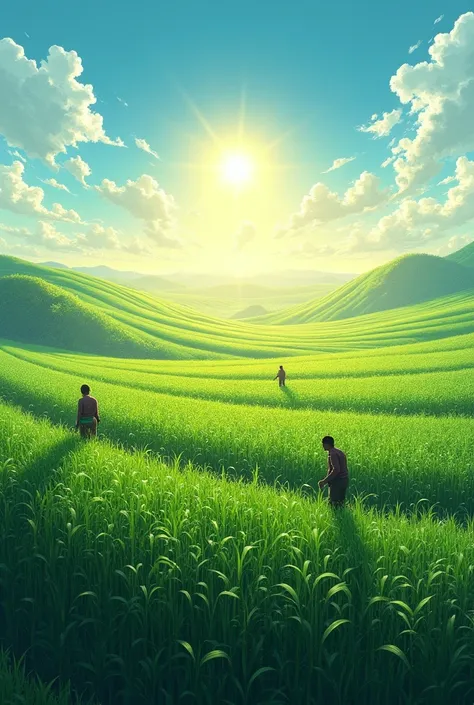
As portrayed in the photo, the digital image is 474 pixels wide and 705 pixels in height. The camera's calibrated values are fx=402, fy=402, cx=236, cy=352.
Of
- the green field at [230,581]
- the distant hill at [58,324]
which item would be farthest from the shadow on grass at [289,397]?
the distant hill at [58,324]

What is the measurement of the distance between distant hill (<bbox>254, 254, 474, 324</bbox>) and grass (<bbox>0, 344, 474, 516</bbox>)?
154 meters

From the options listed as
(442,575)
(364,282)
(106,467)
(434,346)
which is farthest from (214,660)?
(364,282)

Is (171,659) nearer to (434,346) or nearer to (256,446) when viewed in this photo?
(256,446)

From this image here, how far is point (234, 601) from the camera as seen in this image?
5789 mm

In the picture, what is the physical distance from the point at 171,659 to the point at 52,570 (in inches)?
108

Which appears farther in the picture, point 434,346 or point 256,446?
point 434,346

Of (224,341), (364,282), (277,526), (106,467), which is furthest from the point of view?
(364,282)

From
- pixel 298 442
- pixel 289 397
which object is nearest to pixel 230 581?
pixel 298 442

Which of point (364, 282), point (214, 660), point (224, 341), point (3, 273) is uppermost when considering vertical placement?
point (364, 282)

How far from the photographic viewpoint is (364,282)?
191 meters

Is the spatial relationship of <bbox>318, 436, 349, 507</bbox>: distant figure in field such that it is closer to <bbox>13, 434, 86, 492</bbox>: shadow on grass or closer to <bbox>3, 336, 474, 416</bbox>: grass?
<bbox>13, 434, 86, 492</bbox>: shadow on grass

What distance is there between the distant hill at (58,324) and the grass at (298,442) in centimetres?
4831

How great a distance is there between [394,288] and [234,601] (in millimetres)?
186792

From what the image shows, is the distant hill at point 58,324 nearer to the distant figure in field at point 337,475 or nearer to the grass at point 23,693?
the distant figure in field at point 337,475
